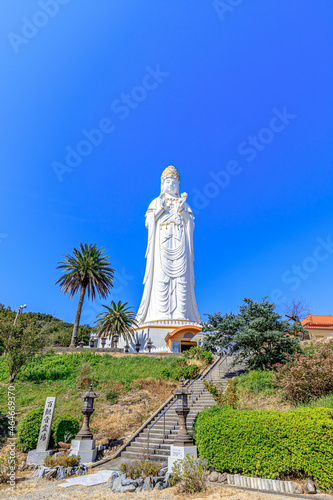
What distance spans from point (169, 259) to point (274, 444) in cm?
2641

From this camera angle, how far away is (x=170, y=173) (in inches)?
1455

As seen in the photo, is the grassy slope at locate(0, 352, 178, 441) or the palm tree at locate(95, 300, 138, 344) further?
the palm tree at locate(95, 300, 138, 344)

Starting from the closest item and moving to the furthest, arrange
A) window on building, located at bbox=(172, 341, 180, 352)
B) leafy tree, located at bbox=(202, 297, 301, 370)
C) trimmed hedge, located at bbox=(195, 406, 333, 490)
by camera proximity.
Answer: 1. trimmed hedge, located at bbox=(195, 406, 333, 490)
2. leafy tree, located at bbox=(202, 297, 301, 370)
3. window on building, located at bbox=(172, 341, 180, 352)

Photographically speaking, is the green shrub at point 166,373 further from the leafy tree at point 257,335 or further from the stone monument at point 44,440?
the stone monument at point 44,440

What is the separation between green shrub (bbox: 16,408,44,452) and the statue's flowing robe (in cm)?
1955

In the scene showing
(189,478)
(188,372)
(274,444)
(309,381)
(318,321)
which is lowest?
(189,478)

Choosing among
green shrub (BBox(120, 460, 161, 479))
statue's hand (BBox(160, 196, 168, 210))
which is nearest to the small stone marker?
green shrub (BBox(120, 460, 161, 479))

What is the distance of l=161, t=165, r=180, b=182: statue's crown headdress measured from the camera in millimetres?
37000

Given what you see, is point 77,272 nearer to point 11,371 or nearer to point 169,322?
point 169,322

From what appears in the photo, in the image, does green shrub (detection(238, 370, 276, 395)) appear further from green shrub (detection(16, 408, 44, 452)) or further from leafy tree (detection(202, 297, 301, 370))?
green shrub (detection(16, 408, 44, 452))

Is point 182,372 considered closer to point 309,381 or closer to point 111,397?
point 111,397

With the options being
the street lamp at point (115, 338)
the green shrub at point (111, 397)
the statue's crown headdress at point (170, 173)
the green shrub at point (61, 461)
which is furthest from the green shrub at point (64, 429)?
the statue's crown headdress at point (170, 173)

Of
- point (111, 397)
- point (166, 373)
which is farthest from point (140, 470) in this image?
point (166, 373)

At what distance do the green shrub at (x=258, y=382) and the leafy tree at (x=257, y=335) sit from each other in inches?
44.3
